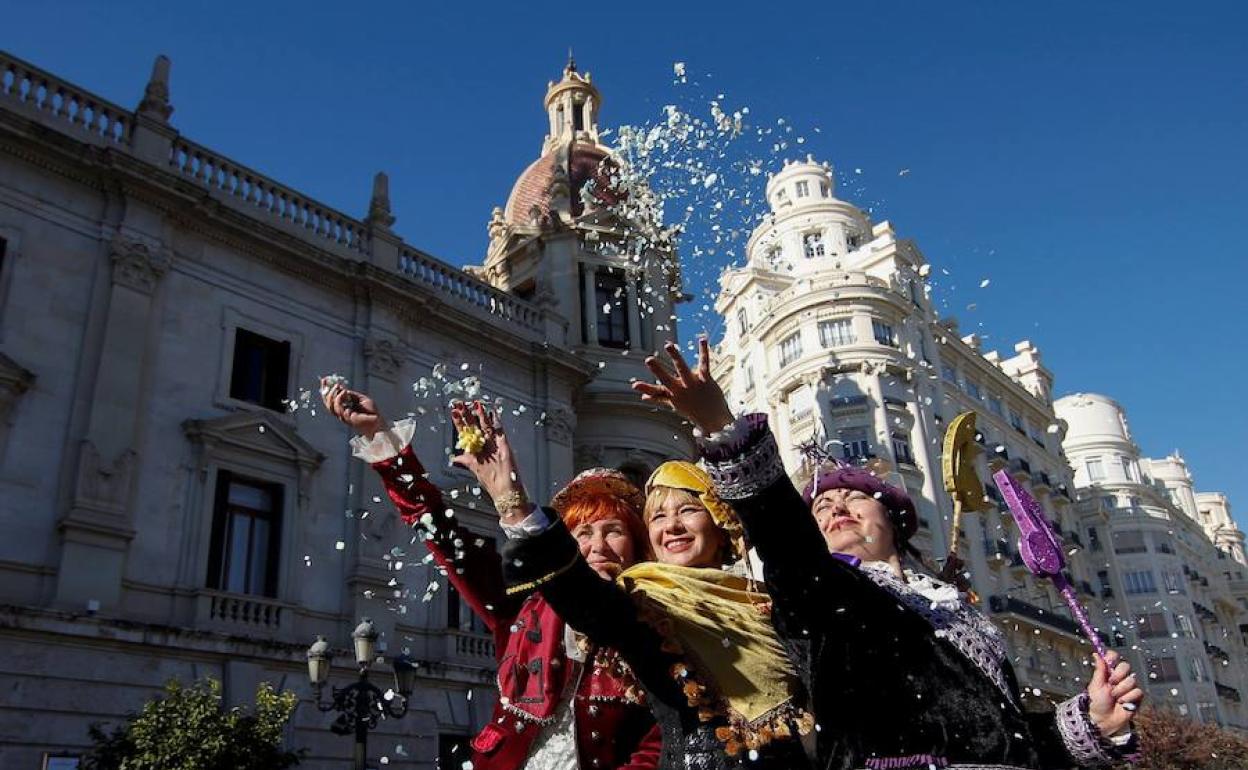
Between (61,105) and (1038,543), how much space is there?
15.8 meters

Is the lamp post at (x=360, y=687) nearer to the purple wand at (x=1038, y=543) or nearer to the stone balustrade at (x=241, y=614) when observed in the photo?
the stone balustrade at (x=241, y=614)

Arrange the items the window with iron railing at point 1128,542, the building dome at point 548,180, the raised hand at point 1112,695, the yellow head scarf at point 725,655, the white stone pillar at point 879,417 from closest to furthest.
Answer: the yellow head scarf at point 725,655
the raised hand at point 1112,695
the building dome at point 548,180
the white stone pillar at point 879,417
the window with iron railing at point 1128,542

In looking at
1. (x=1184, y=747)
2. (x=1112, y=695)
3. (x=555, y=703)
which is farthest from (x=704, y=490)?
(x=1184, y=747)

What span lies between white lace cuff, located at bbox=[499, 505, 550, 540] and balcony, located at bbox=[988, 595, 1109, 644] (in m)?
35.2

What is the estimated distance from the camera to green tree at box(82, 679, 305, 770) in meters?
10.3

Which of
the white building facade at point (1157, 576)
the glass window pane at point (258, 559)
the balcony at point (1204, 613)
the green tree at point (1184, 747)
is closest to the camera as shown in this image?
the glass window pane at point (258, 559)

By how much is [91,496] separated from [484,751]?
1138cm

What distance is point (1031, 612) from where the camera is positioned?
3672 centimetres

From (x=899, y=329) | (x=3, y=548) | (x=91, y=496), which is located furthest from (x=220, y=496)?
(x=899, y=329)

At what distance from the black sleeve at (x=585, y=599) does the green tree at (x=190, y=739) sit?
30.4 feet

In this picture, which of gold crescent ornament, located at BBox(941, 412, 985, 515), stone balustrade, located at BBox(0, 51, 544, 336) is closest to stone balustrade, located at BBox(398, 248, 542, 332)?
stone balustrade, located at BBox(0, 51, 544, 336)

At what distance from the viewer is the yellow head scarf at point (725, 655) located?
9.30 ft

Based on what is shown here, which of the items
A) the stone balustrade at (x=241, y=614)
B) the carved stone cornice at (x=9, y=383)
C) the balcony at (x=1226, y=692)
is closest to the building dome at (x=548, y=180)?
the stone balustrade at (x=241, y=614)

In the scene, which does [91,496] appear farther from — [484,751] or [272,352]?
[484,751]
